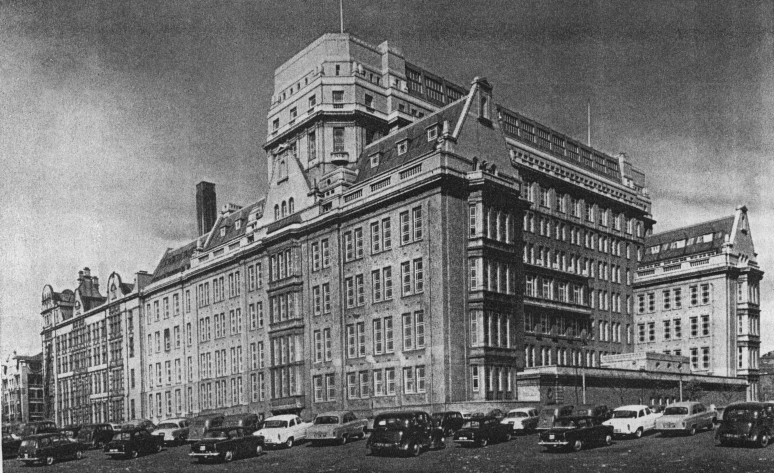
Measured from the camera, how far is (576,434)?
25312mm

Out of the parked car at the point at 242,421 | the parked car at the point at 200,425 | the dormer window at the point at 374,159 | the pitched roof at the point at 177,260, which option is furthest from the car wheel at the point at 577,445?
the pitched roof at the point at 177,260

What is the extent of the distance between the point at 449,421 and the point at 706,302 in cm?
3619

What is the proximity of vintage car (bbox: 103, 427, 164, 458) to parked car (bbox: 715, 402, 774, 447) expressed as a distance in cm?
2165

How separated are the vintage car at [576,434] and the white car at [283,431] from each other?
11.6 metres

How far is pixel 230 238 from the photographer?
6194cm

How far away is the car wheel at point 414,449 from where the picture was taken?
86.2 ft

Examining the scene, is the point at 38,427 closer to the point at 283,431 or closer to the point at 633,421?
the point at 283,431

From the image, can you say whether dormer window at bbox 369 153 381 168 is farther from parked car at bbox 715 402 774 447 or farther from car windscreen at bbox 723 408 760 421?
parked car at bbox 715 402 774 447

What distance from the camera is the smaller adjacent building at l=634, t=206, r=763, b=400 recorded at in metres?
59.3

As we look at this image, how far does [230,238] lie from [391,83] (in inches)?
717

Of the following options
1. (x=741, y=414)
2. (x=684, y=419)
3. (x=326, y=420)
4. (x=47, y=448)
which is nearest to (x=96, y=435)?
(x=47, y=448)

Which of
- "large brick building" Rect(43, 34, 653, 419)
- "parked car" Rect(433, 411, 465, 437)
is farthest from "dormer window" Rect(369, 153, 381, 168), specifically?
"parked car" Rect(433, 411, 465, 437)

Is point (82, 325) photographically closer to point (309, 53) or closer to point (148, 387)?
point (148, 387)

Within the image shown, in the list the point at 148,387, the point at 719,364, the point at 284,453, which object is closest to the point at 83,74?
the point at 284,453
